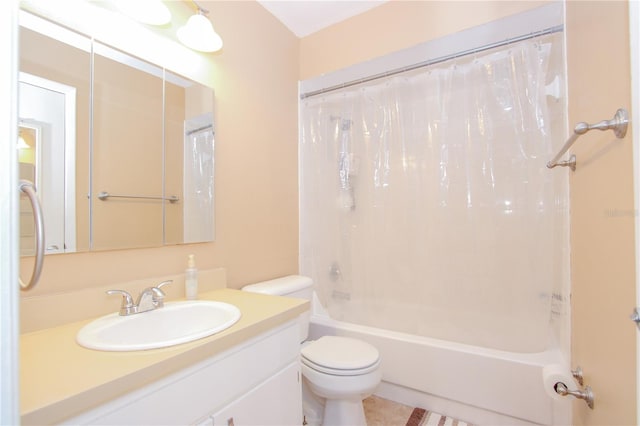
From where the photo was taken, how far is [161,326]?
1085 millimetres

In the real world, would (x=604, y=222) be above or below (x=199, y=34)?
below

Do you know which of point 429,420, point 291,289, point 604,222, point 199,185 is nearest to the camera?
point 604,222

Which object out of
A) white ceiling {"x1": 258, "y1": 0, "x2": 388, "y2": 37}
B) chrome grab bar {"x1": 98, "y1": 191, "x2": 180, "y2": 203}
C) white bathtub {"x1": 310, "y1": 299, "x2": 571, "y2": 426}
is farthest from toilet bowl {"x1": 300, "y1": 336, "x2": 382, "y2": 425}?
white ceiling {"x1": 258, "y1": 0, "x2": 388, "y2": 37}

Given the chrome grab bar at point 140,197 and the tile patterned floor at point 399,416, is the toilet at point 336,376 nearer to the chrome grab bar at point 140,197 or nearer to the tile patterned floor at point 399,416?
the tile patterned floor at point 399,416

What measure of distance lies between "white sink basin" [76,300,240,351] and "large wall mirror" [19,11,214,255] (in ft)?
0.99

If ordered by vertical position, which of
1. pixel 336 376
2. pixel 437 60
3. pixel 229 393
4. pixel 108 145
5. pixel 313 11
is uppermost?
pixel 313 11

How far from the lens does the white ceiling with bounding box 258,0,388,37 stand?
6.24ft

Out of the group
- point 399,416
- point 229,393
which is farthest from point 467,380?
point 229,393

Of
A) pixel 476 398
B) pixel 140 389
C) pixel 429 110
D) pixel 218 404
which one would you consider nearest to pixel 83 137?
pixel 140 389

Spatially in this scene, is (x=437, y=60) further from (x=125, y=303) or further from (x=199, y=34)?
(x=125, y=303)

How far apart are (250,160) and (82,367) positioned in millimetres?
1296

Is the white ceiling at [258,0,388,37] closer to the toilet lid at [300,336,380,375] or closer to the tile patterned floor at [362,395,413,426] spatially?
the toilet lid at [300,336,380,375]

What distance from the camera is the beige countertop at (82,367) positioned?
551 millimetres

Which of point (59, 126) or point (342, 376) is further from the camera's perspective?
point (342, 376)
